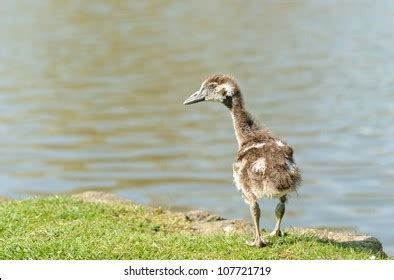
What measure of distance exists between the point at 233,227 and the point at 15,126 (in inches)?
445

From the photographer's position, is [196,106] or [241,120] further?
[196,106]

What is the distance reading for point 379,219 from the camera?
14734 millimetres

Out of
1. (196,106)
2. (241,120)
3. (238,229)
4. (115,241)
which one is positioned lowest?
(238,229)

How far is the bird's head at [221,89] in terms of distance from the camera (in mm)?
10312

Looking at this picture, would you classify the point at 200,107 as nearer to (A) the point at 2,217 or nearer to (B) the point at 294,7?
(A) the point at 2,217

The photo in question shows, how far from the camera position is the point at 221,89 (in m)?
10.4

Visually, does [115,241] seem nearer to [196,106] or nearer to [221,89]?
[221,89]

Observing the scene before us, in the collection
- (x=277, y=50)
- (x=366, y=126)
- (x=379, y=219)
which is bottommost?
(x=379, y=219)

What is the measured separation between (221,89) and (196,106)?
12.6 m

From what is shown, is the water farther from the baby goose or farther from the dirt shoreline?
the baby goose

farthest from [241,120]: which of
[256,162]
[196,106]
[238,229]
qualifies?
[196,106]

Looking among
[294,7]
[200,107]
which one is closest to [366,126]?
[200,107]

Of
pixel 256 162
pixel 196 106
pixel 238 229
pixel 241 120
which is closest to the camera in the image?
pixel 256 162

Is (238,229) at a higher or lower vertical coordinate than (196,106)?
lower
